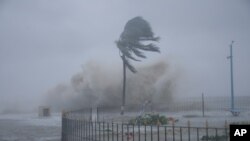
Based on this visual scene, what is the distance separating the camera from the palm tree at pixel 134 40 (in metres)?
35.2

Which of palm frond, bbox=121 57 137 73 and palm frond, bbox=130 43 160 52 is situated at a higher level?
palm frond, bbox=130 43 160 52

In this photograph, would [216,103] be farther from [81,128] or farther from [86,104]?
[81,128]

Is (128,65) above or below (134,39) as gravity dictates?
below

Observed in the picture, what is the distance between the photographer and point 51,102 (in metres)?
42.4

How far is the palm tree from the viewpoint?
35.2 m

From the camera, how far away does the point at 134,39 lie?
117 ft

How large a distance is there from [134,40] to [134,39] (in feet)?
0.44

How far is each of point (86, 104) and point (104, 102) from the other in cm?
191

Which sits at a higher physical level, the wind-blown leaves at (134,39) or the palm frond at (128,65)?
the wind-blown leaves at (134,39)

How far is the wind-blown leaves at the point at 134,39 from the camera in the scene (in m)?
35.3

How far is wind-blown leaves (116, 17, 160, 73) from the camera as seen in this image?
35.3 m

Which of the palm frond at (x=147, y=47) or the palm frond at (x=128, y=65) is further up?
the palm frond at (x=147, y=47)

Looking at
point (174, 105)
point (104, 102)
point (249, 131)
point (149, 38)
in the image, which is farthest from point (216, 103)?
point (249, 131)

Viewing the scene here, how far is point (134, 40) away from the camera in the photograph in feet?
117
